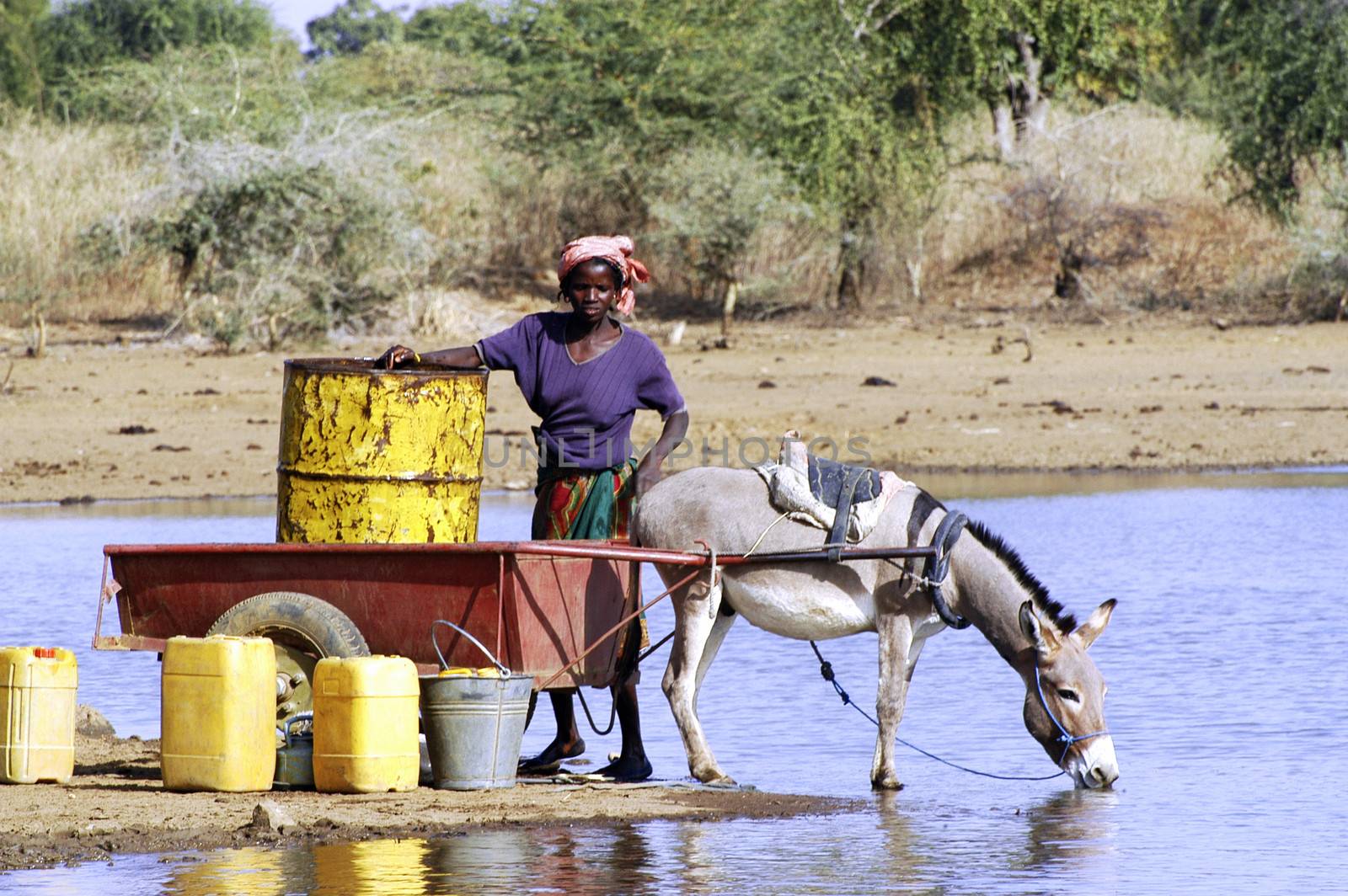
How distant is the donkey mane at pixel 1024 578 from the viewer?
6574 millimetres

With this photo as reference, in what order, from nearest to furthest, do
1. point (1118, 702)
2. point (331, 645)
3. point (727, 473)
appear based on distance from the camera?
point (331, 645), point (727, 473), point (1118, 702)

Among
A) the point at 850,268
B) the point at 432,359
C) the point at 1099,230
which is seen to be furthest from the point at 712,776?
the point at 1099,230

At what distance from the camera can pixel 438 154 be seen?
90.0 feet

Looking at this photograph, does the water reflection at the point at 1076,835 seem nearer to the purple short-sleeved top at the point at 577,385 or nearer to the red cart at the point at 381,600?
the red cart at the point at 381,600

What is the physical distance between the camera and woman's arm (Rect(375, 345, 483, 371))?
664 centimetres

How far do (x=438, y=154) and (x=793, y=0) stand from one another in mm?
5712

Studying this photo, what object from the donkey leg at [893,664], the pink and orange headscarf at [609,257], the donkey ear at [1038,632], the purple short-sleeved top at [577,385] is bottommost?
the donkey leg at [893,664]

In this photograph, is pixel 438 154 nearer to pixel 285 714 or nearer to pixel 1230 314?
pixel 1230 314

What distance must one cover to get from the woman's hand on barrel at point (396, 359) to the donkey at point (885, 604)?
0.95 metres

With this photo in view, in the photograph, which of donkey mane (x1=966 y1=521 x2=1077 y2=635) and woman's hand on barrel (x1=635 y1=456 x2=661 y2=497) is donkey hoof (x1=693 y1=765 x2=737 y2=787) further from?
donkey mane (x1=966 y1=521 x2=1077 y2=635)

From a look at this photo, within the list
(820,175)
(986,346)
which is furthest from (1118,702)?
(820,175)

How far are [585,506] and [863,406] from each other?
1097 cm

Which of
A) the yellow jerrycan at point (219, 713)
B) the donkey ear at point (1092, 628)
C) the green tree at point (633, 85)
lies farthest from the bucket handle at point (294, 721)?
the green tree at point (633, 85)

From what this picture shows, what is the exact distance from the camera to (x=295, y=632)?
6.43m
